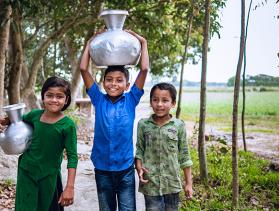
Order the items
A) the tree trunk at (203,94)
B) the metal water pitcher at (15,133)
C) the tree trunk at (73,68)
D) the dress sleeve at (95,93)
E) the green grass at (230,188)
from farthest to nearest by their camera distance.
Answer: the tree trunk at (73,68) → the tree trunk at (203,94) → the green grass at (230,188) → the dress sleeve at (95,93) → the metal water pitcher at (15,133)

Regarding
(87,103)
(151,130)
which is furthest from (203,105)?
(87,103)

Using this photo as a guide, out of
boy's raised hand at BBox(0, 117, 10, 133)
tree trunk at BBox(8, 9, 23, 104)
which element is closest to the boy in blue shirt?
boy's raised hand at BBox(0, 117, 10, 133)

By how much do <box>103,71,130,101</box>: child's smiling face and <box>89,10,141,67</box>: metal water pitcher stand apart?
0.08m

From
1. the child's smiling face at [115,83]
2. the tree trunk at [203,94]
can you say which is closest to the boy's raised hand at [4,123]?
the child's smiling face at [115,83]

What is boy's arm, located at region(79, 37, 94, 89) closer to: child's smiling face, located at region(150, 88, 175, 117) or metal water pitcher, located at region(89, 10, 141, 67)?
metal water pitcher, located at region(89, 10, 141, 67)

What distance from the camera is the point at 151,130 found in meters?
2.55

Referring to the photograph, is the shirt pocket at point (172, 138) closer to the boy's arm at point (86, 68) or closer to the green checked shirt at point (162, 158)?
the green checked shirt at point (162, 158)

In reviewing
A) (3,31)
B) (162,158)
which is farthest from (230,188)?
(3,31)

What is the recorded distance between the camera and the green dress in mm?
2406

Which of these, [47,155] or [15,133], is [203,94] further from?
[15,133]

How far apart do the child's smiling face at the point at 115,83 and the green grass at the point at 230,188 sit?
6.60 feet

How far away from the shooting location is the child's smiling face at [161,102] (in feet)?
8.21

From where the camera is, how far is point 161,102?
8.21 feet

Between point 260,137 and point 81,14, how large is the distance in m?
6.82
